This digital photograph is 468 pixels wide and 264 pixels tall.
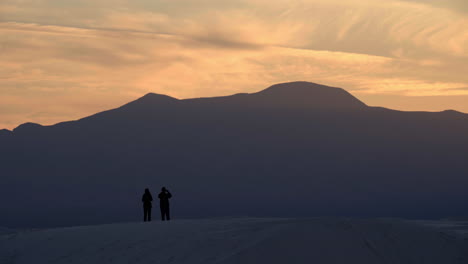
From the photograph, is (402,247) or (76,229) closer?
(402,247)

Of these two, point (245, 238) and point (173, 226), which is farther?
point (173, 226)

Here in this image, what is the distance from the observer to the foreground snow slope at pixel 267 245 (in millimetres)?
18453

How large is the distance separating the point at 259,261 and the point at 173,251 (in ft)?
11.7

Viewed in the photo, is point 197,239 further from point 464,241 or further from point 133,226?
point 464,241

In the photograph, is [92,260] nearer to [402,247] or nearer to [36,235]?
[36,235]

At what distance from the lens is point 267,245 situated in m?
18.9

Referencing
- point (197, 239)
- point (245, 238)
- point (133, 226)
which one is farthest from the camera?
point (133, 226)

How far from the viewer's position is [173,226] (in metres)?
24.7

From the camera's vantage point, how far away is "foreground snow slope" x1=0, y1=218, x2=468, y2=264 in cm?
1845

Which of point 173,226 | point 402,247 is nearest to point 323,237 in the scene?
point 402,247

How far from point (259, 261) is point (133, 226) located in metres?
9.33

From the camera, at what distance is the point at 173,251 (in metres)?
20.8

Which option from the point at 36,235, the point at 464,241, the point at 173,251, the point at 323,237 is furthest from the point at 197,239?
the point at 36,235

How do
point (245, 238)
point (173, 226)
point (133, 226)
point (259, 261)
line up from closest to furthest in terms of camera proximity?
point (259, 261), point (245, 238), point (173, 226), point (133, 226)
